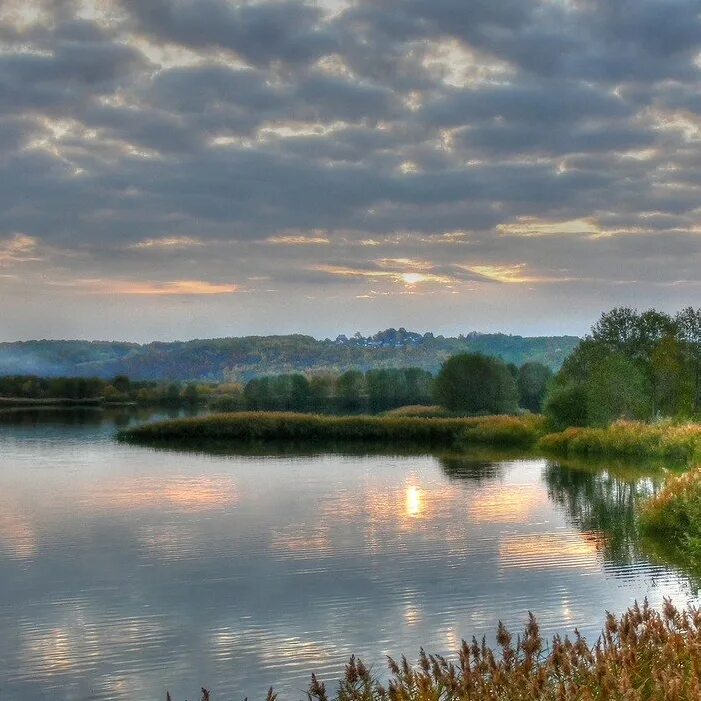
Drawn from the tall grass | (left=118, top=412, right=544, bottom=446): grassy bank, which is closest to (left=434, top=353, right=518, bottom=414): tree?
(left=118, top=412, right=544, bottom=446): grassy bank

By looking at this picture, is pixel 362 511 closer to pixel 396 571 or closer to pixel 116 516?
pixel 116 516

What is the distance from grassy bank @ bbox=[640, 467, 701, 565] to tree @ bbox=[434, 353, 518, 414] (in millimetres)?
41869

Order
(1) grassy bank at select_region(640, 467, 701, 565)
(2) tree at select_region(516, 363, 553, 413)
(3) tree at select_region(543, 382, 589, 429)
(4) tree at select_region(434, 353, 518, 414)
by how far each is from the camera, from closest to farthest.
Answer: (1) grassy bank at select_region(640, 467, 701, 565) → (3) tree at select_region(543, 382, 589, 429) → (4) tree at select_region(434, 353, 518, 414) → (2) tree at select_region(516, 363, 553, 413)

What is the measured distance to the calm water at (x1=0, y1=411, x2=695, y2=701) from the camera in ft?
30.7

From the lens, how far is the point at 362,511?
→ 20.4m

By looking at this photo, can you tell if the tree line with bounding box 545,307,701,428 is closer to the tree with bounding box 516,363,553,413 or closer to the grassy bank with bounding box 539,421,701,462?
the grassy bank with bounding box 539,421,701,462

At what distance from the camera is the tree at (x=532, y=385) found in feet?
240

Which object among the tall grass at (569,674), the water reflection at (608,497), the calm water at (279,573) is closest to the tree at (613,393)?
the water reflection at (608,497)

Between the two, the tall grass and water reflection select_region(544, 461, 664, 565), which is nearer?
the tall grass

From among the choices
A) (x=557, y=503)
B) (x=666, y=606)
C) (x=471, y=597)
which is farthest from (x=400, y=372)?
(x=666, y=606)

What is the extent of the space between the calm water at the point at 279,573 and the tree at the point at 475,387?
109ft

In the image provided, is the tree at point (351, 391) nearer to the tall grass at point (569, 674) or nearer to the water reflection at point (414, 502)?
the water reflection at point (414, 502)

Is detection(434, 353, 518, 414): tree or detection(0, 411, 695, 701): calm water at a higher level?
detection(434, 353, 518, 414): tree

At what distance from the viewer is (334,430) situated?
46438 mm
